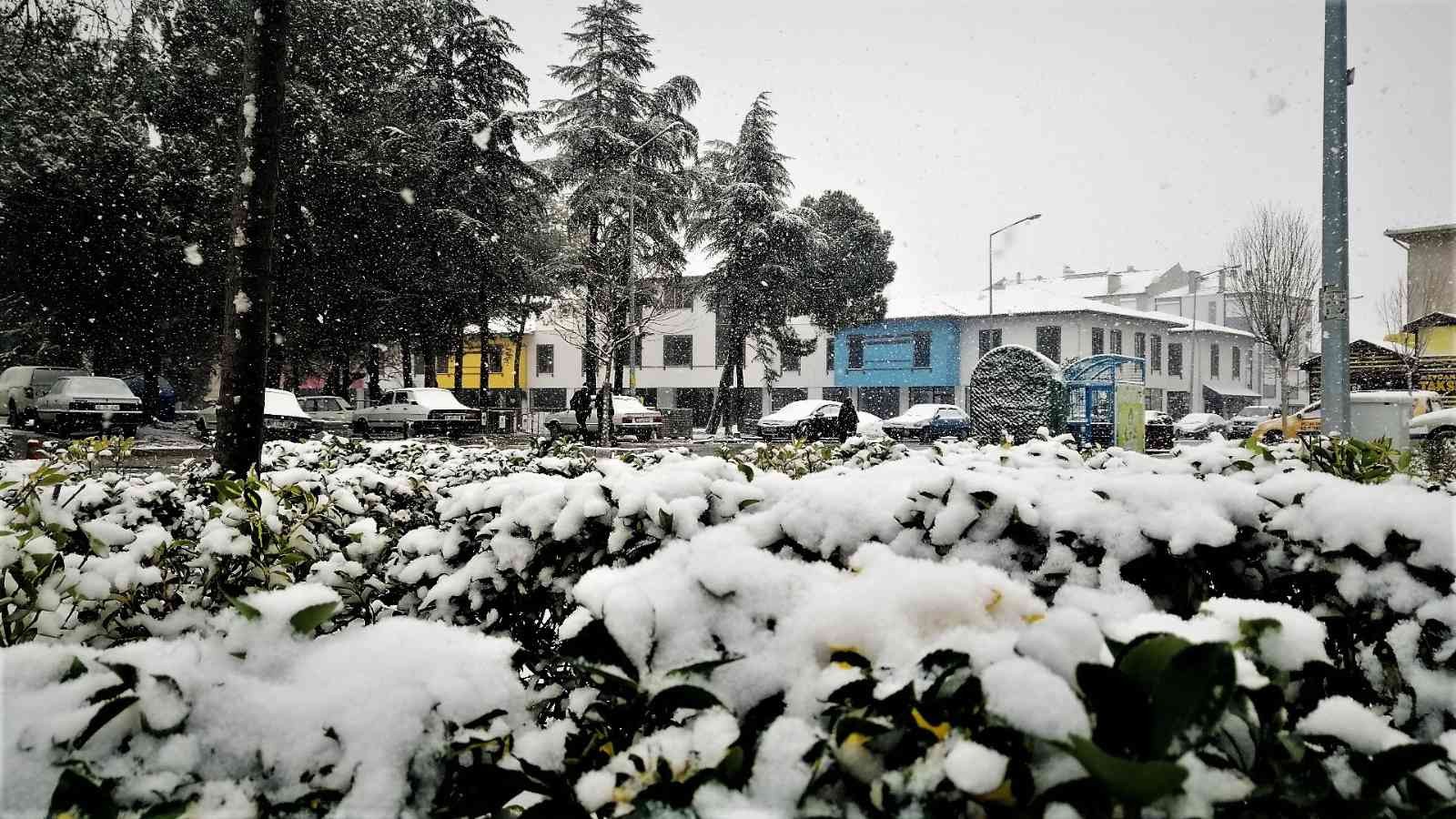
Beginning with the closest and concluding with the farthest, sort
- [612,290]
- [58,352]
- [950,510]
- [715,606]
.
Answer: [715,606]
[950,510]
[612,290]
[58,352]

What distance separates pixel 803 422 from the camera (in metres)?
26.9

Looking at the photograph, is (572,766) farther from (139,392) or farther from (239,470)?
(139,392)

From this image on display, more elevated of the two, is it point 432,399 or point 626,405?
point 432,399

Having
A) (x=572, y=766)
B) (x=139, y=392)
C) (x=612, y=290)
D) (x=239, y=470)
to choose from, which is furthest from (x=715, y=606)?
(x=139, y=392)

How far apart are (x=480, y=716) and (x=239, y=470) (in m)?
4.07

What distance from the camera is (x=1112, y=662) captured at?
3.13 ft

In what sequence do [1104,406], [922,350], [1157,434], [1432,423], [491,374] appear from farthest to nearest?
[491,374], [922,350], [1157,434], [1104,406], [1432,423]

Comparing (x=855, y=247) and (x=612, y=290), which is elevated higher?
(x=855, y=247)

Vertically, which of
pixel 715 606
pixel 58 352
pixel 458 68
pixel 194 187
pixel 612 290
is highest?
pixel 458 68

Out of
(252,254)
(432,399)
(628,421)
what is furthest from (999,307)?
(252,254)

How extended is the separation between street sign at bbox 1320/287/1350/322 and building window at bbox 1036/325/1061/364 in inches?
1346

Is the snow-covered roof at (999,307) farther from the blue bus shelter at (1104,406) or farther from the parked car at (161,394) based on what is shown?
the parked car at (161,394)

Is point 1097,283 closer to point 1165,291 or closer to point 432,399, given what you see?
point 1165,291

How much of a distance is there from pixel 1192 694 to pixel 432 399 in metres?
25.8
